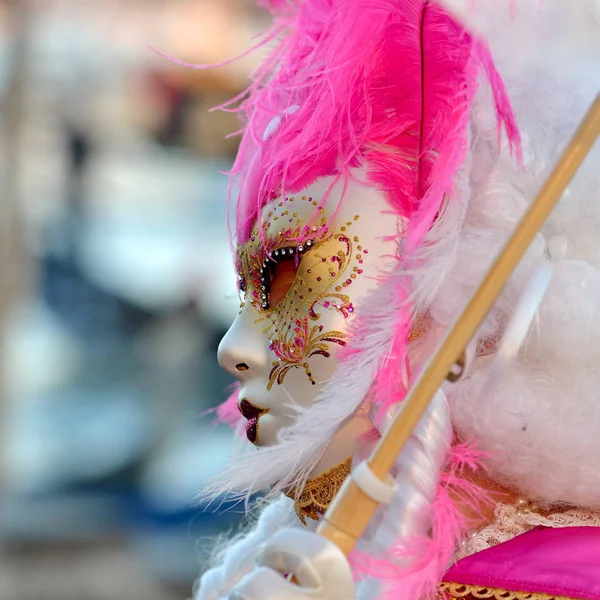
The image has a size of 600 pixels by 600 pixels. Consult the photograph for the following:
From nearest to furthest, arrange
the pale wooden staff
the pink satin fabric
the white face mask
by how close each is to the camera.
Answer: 1. the pale wooden staff
2. the pink satin fabric
3. the white face mask

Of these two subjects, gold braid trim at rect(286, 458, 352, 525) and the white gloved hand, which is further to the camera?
gold braid trim at rect(286, 458, 352, 525)

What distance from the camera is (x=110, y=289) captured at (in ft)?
15.8

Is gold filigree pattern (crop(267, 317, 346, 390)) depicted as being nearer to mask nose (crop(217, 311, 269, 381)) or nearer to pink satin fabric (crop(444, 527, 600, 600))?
mask nose (crop(217, 311, 269, 381))

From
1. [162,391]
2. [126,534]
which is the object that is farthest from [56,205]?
[126,534]

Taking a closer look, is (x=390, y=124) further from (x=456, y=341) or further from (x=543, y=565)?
(x=543, y=565)

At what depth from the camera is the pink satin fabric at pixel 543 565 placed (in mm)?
956

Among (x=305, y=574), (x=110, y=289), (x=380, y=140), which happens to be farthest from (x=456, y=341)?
(x=110, y=289)

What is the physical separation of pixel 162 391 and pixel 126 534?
2.61 feet

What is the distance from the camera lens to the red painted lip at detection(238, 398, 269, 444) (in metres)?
1.14

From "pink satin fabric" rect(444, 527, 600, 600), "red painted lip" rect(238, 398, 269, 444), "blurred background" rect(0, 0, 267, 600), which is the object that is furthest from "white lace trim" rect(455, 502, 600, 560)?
"blurred background" rect(0, 0, 267, 600)

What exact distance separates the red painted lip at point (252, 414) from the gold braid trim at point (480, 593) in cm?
28

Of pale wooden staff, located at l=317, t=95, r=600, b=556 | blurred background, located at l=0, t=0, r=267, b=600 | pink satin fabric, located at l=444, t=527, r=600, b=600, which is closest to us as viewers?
pale wooden staff, located at l=317, t=95, r=600, b=556

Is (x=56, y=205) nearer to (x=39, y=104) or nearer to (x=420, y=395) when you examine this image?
(x=39, y=104)

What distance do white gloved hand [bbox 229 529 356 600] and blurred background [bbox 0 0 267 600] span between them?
2.70 meters
